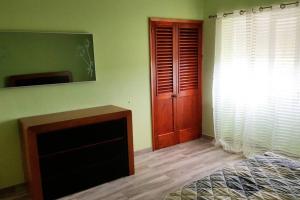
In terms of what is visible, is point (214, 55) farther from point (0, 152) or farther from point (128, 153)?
point (0, 152)

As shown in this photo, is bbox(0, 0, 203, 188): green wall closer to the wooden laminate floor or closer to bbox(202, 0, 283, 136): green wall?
bbox(202, 0, 283, 136): green wall

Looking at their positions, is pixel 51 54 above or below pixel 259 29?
below

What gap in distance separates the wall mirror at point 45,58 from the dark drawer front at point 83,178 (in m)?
1.07

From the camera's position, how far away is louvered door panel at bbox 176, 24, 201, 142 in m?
4.26

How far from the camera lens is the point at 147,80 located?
13.1 feet

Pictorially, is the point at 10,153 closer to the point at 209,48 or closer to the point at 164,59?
the point at 164,59

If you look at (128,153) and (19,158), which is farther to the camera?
(128,153)

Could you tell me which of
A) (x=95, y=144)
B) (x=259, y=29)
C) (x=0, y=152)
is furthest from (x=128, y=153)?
(x=259, y=29)

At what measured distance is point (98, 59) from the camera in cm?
350

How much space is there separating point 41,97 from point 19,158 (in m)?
0.73

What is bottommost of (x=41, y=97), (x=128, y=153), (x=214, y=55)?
(x=128, y=153)

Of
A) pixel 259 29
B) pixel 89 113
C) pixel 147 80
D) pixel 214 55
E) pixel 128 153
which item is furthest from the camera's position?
pixel 214 55

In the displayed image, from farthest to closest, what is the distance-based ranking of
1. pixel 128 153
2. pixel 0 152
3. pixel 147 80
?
1. pixel 147 80
2. pixel 128 153
3. pixel 0 152

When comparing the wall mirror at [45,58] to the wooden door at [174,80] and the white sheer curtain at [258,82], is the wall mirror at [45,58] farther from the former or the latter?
the white sheer curtain at [258,82]
